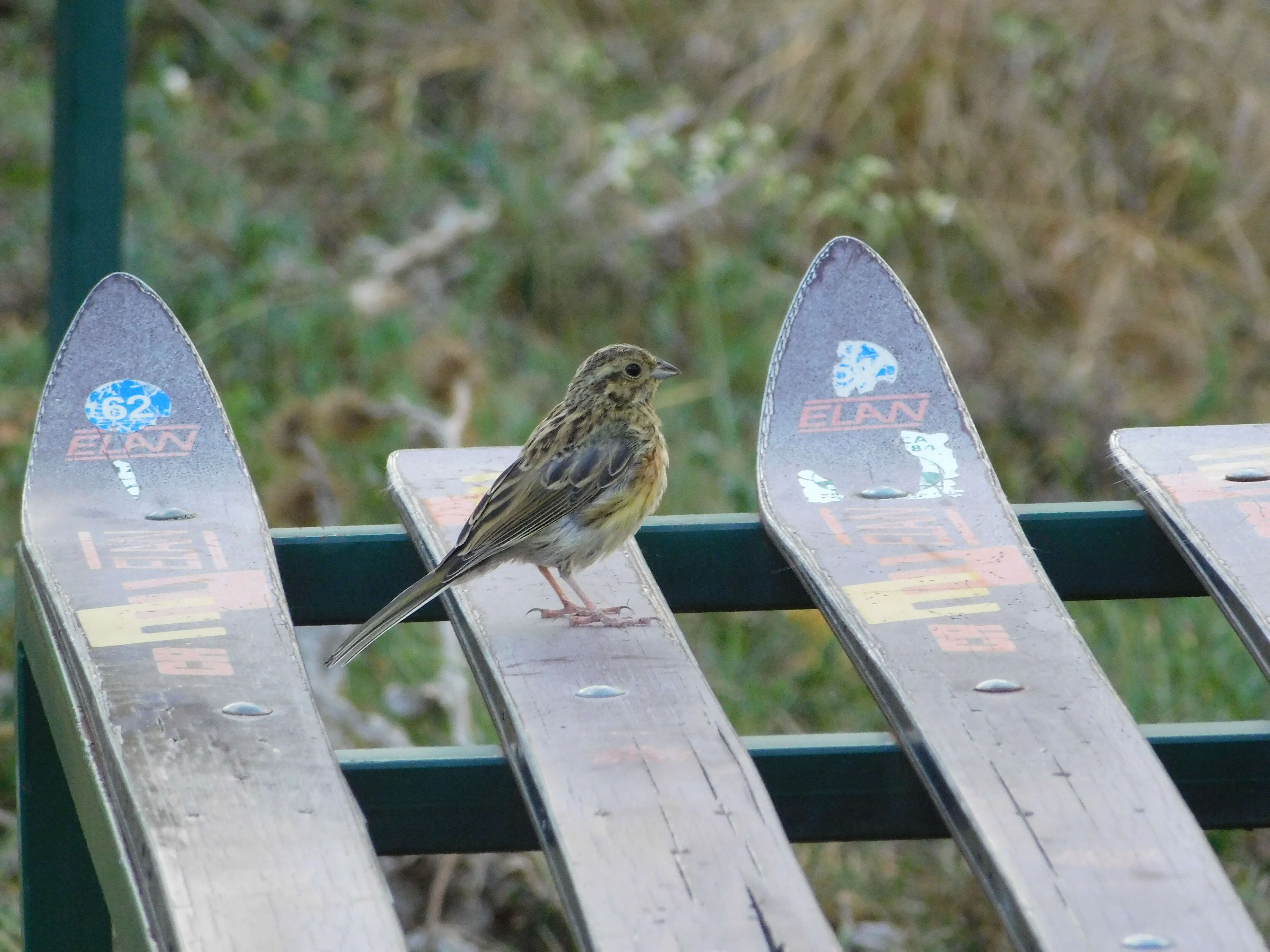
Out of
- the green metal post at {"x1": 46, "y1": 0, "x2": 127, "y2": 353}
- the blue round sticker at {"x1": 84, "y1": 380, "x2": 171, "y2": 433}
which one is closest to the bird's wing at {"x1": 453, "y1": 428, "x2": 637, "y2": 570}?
the blue round sticker at {"x1": 84, "y1": 380, "x2": 171, "y2": 433}

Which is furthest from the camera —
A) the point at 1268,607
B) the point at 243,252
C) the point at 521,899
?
the point at 243,252

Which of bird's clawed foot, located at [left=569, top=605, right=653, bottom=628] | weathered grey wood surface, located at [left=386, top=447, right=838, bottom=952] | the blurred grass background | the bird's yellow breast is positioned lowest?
weathered grey wood surface, located at [left=386, top=447, right=838, bottom=952]

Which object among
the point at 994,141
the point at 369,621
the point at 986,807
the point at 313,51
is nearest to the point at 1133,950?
the point at 986,807

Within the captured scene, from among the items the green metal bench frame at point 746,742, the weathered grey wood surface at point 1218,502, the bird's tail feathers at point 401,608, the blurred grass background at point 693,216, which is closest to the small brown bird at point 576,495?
the bird's tail feathers at point 401,608

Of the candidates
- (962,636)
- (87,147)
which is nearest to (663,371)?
(962,636)

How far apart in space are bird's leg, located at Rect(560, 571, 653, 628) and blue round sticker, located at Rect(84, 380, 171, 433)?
0.81 m

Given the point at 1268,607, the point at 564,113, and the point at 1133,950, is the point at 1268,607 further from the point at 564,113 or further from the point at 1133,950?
the point at 564,113

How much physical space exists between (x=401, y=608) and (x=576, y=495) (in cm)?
55

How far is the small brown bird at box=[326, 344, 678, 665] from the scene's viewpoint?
2746 mm

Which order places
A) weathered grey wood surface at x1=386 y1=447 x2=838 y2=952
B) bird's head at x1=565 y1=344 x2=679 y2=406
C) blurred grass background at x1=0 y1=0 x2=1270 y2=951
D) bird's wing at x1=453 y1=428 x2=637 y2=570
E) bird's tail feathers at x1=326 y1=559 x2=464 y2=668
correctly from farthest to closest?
blurred grass background at x1=0 y1=0 x2=1270 y2=951 → bird's head at x1=565 y1=344 x2=679 y2=406 → bird's wing at x1=453 y1=428 x2=637 y2=570 → bird's tail feathers at x1=326 y1=559 x2=464 y2=668 → weathered grey wood surface at x1=386 y1=447 x2=838 y2=952

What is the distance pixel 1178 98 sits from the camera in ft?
27.3

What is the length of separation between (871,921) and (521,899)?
2.73 ft

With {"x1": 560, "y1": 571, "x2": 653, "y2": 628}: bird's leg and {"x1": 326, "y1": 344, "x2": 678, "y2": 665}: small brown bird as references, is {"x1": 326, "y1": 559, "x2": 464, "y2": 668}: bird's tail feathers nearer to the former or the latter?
{"x1": 326, "y1": 344, "x2": 678, "y2": 665}: small brown bird

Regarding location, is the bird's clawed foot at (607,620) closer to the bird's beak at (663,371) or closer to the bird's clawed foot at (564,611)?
the bird's clawed foot at (564,611)
